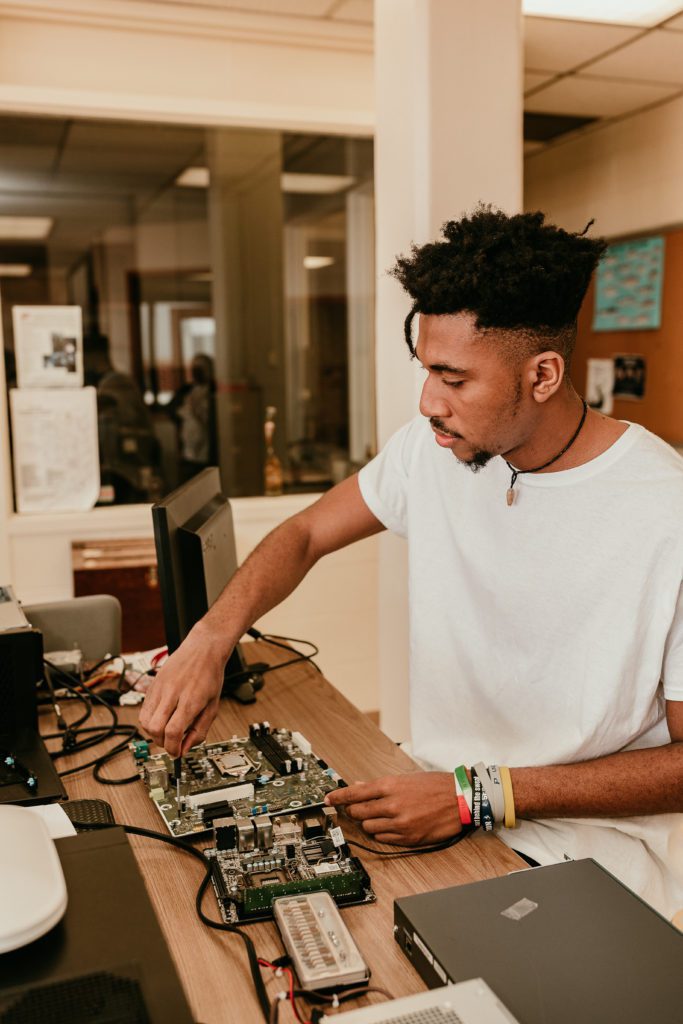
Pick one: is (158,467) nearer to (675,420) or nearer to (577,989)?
(675,420)

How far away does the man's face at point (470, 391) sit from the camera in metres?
1.34

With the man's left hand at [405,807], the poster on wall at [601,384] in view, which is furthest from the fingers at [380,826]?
the poster on wall at [601,384]

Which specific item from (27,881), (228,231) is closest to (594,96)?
(228,231)

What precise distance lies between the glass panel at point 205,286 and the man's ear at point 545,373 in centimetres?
251

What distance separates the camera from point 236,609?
1.47 m

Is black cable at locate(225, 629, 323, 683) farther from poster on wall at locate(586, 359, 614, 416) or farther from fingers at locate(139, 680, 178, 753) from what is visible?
poster on wall at locate(586, 359, 614, 416)

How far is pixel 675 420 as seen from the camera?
419 cm

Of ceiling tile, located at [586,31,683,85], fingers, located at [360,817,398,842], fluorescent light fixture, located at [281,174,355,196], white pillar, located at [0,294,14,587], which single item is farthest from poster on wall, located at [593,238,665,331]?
fingers, located at [360,817,398,842]

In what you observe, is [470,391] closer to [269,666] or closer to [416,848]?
[416,848]

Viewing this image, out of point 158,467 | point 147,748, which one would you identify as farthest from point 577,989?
point 158,467

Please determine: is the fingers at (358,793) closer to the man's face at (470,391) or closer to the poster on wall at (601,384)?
the man's face at (470,391)

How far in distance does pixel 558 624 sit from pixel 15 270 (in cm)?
272

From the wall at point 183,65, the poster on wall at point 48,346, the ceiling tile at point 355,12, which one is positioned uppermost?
the ceiling tile at point 355,12

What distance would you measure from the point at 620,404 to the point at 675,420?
1.50 feet
